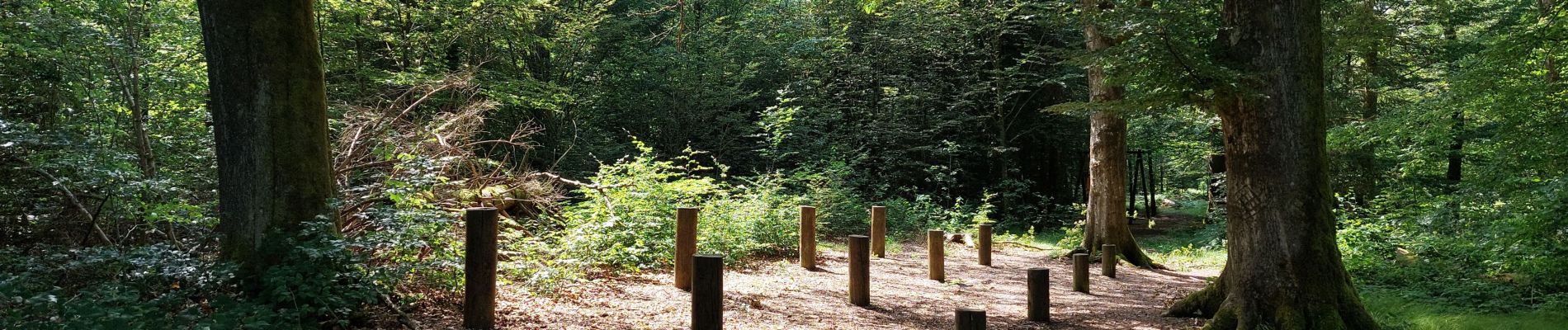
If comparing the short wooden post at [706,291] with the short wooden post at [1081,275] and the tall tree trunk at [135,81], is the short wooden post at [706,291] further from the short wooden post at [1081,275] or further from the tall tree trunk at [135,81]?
the tall tree trunk at [135,81]

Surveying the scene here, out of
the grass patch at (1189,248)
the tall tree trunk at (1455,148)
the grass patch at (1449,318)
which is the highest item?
the tall tree trunk at (1455,148)

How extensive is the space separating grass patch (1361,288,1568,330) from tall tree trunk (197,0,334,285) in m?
8.16

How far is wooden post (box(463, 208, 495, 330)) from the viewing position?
5.21 m

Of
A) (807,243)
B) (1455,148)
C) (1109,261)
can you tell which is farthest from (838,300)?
(1455,148)

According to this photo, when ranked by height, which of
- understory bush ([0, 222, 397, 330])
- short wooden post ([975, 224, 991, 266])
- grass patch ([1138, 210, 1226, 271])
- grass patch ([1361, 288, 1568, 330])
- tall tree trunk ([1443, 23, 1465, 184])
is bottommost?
grass patch ([1138, 210, 1226, 271])

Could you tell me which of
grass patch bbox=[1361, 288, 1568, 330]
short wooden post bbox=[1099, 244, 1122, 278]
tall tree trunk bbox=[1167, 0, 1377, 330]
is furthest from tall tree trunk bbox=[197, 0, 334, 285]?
short wooden post bbox=[1099, 244, 1122, 278]

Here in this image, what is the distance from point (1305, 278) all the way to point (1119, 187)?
6.01m

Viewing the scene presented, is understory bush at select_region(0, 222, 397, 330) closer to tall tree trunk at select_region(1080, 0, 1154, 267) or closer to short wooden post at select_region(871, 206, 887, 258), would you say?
short wooden post at select_region(871, 206, 887, 258)

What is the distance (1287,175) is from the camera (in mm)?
5496

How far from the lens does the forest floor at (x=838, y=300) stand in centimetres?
617

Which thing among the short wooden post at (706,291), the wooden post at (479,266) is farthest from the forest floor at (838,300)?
the short wooden post at (706,291)

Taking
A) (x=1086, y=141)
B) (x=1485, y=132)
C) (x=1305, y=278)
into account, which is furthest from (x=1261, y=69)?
(x=1086, y=141)

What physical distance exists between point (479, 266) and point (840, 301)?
3.59m

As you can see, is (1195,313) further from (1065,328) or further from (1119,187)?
(1119,187)
